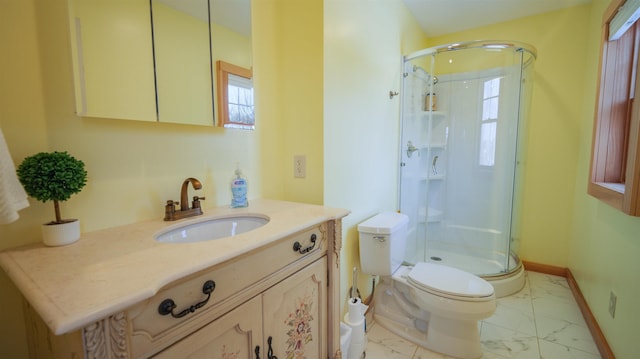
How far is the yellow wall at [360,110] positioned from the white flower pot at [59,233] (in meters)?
1.02

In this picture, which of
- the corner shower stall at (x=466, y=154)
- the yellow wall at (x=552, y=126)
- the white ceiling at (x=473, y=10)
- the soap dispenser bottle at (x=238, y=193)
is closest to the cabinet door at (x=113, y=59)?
the soap dispenser bottle at (x=238, y=193)

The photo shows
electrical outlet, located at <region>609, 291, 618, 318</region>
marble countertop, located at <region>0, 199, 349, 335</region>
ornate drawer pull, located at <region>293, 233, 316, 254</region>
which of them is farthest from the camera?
electrical outlet, located at <region>609, 291, 618, 318</region>

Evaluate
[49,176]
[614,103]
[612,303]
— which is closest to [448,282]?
[612,303]

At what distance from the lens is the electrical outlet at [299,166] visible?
1.52m

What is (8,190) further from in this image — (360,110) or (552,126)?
(552,126)

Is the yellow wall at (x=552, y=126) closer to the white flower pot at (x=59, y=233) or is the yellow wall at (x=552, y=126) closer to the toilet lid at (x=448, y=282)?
the toilet lid at (x=448, y=282)

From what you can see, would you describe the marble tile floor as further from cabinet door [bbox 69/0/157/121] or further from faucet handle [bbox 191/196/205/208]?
cabinet door [bbox 69/0/157/121]

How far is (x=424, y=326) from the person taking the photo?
5.78ft

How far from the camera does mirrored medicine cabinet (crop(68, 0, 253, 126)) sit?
854 mm

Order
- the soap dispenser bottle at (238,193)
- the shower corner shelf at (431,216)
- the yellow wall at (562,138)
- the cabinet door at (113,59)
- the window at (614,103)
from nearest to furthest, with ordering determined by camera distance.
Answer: the cabinet door at (113,59) < the soap dispenser bottle at (238,193) < the window at (614,103) < the yellow wall at (562,138) < the shower corner shelf at (431,216)

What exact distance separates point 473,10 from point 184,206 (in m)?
2.94

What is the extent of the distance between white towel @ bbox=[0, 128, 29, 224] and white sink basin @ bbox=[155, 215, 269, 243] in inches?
14.1

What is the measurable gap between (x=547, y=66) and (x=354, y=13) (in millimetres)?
2105

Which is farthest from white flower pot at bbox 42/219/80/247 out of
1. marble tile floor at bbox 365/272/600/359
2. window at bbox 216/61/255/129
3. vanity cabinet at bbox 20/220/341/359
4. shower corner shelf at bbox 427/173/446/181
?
shower corner shelf at bbox 427/173/446/181
